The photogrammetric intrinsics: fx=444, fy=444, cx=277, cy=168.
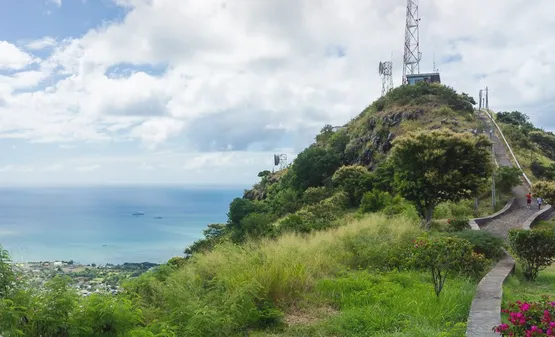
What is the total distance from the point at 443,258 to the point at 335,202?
73.1 ft

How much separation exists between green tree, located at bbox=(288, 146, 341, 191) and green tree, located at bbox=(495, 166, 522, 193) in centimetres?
1474

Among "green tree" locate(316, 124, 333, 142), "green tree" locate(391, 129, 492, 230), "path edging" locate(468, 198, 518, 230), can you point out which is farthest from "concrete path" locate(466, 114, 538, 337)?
"green tree" locate(316, 124, 333, 142)

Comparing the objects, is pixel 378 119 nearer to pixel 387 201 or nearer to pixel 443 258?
pixel 387 201

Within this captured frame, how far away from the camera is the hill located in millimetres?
38253

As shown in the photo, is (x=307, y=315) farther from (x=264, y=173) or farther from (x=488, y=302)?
(x=264, y=173)

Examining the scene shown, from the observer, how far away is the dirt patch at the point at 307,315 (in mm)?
6309

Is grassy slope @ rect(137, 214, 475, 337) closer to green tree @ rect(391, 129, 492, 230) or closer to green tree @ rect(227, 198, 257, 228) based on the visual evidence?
green tree @ rect(391, 129, 492, 230)

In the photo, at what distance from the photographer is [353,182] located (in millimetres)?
30844

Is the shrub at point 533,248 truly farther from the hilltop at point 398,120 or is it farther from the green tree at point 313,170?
the green tree at point 313,170

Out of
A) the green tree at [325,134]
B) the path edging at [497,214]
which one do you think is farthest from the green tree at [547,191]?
the green tree at [325,134]

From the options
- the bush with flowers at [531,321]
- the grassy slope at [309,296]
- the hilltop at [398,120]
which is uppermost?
the hilltop at [398,120]

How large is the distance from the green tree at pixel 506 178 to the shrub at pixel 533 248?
2364cm

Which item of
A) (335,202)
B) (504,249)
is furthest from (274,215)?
(504,249)

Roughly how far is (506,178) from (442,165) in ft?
55.5
